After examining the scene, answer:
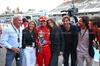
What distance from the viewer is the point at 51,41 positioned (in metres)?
3.79

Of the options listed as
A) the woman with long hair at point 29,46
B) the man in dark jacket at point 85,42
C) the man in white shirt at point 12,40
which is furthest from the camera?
the woman with long hair at point 29,46

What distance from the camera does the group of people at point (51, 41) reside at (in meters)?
3.28

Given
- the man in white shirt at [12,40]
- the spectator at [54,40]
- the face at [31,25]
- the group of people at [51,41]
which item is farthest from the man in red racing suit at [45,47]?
the man in white shirt at [12,40]

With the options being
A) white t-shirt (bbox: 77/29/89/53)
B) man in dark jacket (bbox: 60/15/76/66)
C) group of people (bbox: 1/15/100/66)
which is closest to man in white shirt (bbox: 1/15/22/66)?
group of people (bbox: 1/15/100/66)

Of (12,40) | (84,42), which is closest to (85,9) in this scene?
(84,42)

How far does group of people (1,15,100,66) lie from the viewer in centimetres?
328

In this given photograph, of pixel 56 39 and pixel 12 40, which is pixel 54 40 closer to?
pixel 56 39

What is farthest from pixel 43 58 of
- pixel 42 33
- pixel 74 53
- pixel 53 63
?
pixel 74 53

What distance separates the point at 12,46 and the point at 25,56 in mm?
895

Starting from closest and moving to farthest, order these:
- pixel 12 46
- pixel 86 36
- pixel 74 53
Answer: pixel 12 46 → pixel 86 36 → pixel 74 53

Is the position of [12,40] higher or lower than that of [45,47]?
higher

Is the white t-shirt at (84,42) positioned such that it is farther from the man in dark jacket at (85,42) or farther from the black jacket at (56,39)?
the black jacket at (56,39)

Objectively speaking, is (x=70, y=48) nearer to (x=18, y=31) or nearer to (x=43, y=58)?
(x=43, y=58)

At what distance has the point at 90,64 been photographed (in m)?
3.67
